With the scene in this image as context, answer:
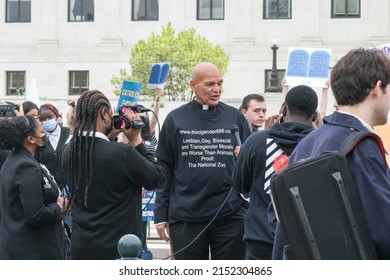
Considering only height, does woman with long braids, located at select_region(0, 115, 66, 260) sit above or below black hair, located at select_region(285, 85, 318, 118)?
below

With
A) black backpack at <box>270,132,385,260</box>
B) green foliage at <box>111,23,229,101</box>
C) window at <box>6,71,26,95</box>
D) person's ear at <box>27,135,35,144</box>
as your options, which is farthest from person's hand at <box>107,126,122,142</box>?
window at <box>6,71,26,95</box>

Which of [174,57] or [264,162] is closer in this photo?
[264,162]

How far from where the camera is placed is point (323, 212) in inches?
158

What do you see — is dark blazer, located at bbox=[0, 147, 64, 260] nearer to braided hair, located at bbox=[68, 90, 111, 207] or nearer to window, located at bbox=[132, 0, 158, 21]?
braided hair, located at bbox=[68, 90, 111, 207]

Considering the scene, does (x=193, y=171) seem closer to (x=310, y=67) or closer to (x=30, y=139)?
(x=30, y=139)

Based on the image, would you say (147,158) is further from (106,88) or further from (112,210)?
(106,88)

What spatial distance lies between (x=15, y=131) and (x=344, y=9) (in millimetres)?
49956

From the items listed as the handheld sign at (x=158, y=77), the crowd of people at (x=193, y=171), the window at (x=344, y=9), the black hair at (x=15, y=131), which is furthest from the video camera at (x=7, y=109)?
the window at (x=344, y=9)

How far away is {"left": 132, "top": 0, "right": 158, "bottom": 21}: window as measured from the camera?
57625 millimetres

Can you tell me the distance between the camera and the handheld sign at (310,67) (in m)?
11.3

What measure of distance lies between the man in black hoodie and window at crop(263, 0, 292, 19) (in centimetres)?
5015

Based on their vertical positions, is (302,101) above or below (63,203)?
above

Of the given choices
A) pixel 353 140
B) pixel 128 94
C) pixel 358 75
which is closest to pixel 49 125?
pixel 128 94

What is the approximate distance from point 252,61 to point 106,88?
8.26 metres
